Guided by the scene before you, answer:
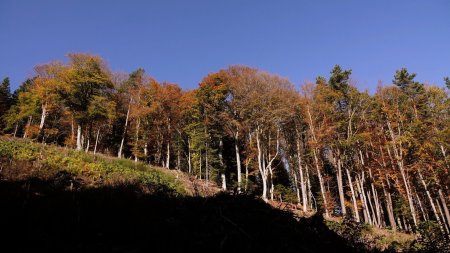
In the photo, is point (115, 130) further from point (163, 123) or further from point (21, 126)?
point (21, 126)

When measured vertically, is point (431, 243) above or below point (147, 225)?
below

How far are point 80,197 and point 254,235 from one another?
8.90 ft

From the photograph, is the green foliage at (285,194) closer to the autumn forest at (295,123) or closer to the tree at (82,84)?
the autumn forest at (295,123)

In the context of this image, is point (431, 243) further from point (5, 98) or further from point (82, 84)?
point (5, 98)

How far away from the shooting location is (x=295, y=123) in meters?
30.6

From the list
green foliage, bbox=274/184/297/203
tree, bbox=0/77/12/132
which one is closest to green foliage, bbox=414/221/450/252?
green foliage, bbox=274/184/297/203

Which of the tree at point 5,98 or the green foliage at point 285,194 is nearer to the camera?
the green foliage at point 285,194

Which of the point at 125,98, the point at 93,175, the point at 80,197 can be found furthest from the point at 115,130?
the point at 80,197

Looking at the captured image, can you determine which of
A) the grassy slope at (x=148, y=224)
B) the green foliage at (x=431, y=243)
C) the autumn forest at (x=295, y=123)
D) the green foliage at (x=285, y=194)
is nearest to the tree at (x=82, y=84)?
the autumn forest at (x=295, y=123)

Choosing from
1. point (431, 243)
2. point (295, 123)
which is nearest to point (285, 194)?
point (295, 123)

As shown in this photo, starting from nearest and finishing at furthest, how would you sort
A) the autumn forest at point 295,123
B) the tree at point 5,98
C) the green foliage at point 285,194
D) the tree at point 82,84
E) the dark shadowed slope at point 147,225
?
the dark shadowed slope at point 147,225 < the autumn forest at point 295,123 < the tree at point 82,84 < the green foliage at point 285,194 < the tree at point 5,98

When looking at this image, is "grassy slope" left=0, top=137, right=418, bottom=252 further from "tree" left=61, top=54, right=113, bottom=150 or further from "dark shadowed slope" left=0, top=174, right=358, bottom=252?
"tree" left=61, top=54, right=113, bottom=150

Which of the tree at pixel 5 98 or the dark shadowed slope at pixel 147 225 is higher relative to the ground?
the tree at pixel 5 98

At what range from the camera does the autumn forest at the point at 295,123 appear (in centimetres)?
2653
